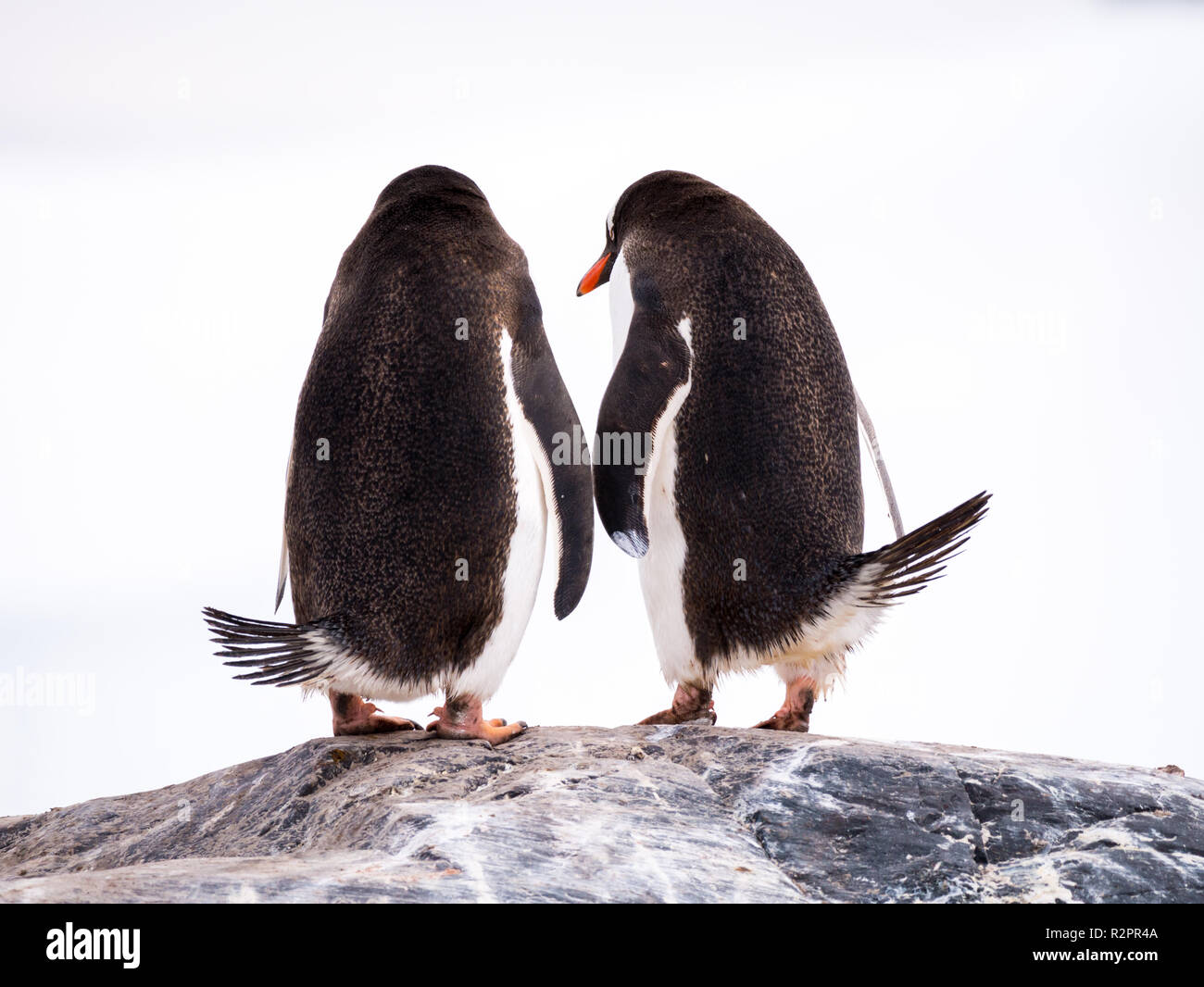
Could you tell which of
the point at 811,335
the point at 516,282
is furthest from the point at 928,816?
the point at 516,282

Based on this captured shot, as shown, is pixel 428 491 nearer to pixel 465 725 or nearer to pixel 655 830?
pixel 465 725

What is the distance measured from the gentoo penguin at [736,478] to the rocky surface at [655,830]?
12.8 inches

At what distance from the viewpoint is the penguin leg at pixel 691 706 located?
121 inches

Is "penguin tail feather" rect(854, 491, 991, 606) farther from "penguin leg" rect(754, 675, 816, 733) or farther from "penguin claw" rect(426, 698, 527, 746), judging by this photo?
"penguin claw" rect(426, 698, 527, 746)

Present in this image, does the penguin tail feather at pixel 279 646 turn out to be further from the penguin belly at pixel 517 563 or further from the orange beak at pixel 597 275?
the orange beak at pixel 597 275

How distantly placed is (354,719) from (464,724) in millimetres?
338

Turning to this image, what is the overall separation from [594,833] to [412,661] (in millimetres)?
825

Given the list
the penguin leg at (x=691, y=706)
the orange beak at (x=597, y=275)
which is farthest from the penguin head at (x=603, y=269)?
the penguin leg at (x=691, y=706)

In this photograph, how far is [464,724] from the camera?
2.83m

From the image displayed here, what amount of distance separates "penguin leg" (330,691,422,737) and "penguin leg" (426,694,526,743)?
211 mm

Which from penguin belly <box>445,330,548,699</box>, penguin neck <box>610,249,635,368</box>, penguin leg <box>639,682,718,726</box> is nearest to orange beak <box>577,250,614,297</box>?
penguin neck <box>610,249,635,368</box>

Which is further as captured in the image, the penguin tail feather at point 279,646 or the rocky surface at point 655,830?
the penguin tail feather at point 279,646
